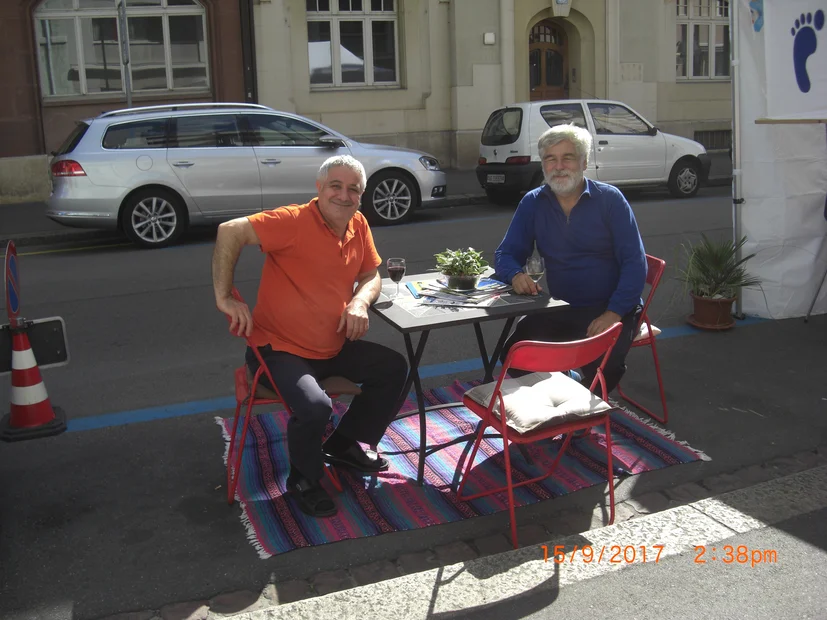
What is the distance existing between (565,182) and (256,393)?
1.93 m

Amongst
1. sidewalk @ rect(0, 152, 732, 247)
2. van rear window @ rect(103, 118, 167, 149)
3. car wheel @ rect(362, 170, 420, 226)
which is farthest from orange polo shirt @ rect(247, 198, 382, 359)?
sidewalk @ rect(0, 152, 732, 247)

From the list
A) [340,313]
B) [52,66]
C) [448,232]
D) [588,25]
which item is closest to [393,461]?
[340,313]

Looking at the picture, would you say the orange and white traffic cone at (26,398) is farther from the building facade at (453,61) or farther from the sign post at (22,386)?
the building facade at (453,61)

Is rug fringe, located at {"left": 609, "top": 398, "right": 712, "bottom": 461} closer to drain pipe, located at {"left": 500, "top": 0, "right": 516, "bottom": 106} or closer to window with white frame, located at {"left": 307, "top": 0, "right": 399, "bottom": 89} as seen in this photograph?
window with white frame, located at {"left": 307, "top": 0, "right": 399, "bottom": 89}

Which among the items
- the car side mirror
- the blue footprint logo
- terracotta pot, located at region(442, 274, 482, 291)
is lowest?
terracotta pot, located at region(442, 274, 482, 291)

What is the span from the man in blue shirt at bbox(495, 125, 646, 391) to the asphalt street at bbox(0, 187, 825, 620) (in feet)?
2.59

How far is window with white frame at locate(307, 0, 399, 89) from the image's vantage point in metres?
18.8

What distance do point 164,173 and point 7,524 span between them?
7807 mm

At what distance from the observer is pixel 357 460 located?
4.31 m

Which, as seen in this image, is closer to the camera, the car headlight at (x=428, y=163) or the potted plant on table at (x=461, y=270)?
the potted plant on table at (x=461, y=270)

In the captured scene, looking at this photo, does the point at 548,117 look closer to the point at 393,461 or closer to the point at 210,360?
the point at 210,360

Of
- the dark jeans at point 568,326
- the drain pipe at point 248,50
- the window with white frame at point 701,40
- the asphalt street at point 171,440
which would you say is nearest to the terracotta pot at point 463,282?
the dark jeans at point 568,326

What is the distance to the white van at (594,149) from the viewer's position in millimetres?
13750

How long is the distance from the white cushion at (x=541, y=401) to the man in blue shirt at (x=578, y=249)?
56 cm
